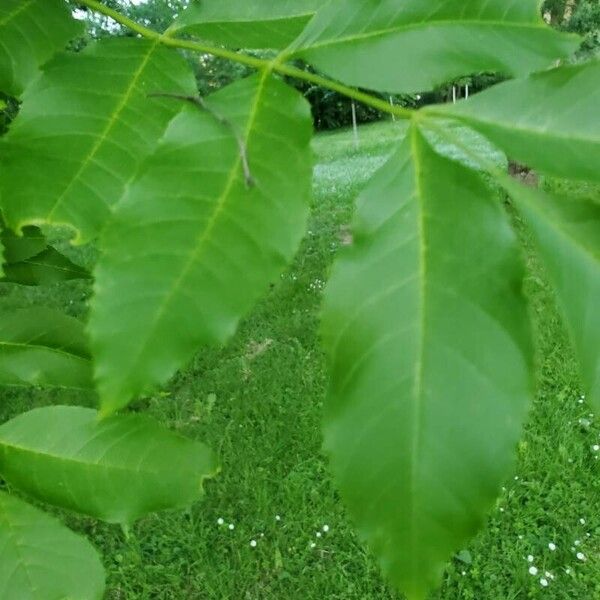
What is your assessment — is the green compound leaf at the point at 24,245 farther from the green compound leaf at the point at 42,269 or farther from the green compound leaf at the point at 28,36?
the green compound leaf at the point at 28,36

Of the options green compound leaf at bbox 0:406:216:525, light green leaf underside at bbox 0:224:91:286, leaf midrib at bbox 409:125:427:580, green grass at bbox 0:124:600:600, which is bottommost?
green grass at bbox 0:124:600:600

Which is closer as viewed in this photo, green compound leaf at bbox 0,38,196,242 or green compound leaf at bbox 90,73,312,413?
green compound leaf at bbox 90,73,312,413

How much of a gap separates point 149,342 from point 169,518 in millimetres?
2218

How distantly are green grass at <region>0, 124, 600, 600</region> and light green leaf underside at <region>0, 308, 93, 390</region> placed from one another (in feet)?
3.69

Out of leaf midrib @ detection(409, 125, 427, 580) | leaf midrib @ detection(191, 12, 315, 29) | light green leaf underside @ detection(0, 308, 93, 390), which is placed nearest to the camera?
leaf midrib @ detection(409, 125, 427, 580)

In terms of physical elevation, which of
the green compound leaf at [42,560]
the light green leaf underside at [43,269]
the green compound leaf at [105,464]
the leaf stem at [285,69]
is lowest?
the green compound leaf at [42,560]

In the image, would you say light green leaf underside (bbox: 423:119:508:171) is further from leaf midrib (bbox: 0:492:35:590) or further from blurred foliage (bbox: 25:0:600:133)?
leaf midrib (bbox: 0:492:35:590)

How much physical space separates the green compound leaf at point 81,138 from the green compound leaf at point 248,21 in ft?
0.19

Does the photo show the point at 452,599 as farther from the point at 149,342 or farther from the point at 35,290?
the point at 35,290

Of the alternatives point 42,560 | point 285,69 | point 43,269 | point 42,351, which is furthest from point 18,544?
point 285,69

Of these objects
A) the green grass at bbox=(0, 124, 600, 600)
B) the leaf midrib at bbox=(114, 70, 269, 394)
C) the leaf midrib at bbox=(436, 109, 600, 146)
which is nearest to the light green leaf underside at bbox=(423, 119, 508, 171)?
the leaf midrib at bbox=(436, 109, 600, 146)

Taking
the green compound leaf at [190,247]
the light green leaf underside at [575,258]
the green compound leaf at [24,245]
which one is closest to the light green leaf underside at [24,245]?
the green compound leaf at [24,245]

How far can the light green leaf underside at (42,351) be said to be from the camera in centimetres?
76

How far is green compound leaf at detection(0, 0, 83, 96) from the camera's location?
0.60m
